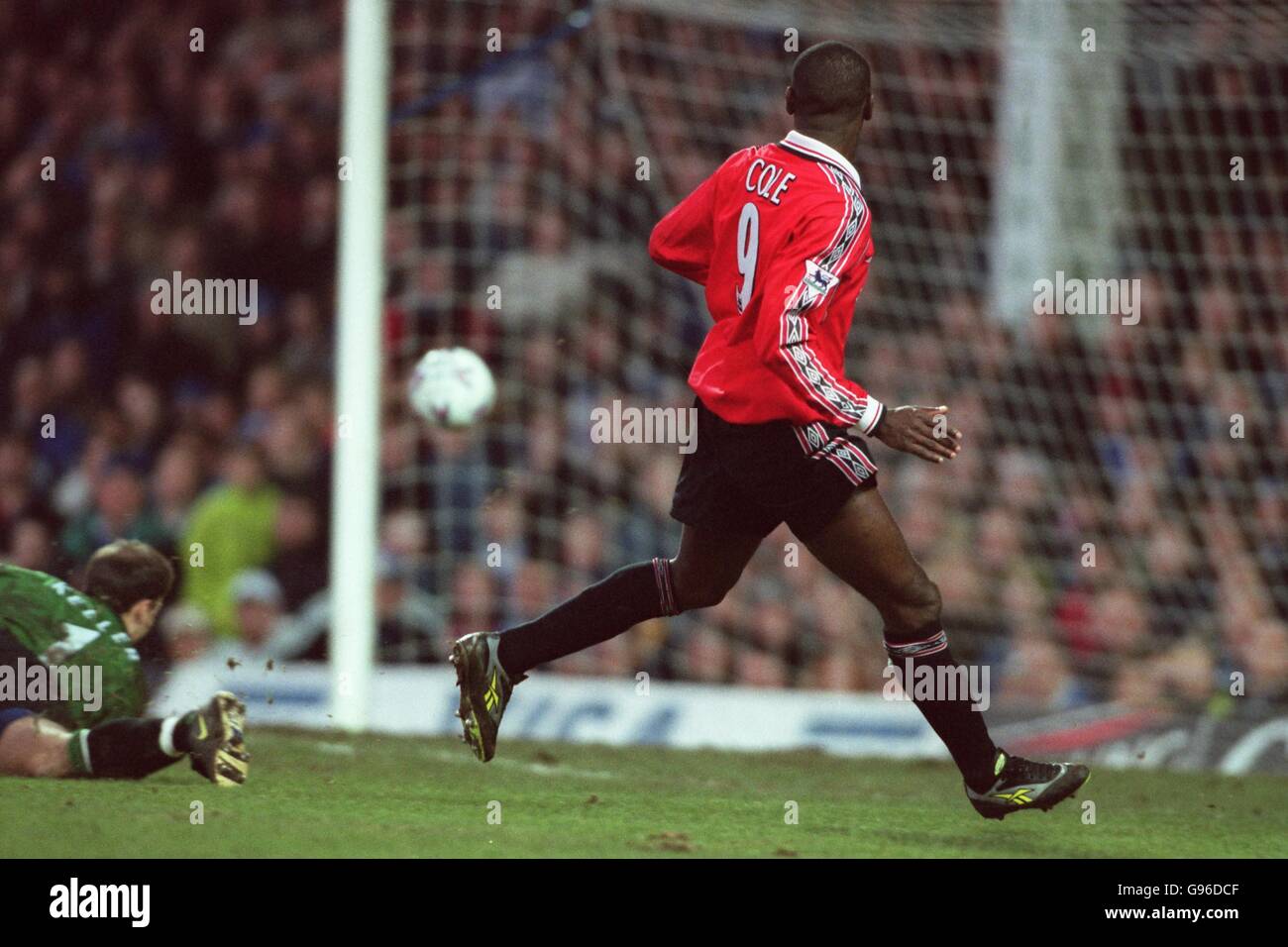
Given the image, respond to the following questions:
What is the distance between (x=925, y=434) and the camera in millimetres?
4363

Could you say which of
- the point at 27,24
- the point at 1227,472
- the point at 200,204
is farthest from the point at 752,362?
the point at 27,24

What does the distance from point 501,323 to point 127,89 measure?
9.76 feet

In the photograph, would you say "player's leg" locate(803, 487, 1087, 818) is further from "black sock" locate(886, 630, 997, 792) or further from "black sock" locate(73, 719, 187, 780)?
"black sock" locate(73, 719, 187, 780)

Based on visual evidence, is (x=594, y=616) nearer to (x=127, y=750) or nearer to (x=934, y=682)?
(x=934, y=682)

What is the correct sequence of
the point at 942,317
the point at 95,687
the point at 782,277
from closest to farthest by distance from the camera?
1. the point at 782,277
2. the point at 95,687
3. the point at 942,317

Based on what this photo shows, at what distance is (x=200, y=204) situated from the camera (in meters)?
9.63

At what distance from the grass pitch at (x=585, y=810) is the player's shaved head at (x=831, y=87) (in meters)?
1.73

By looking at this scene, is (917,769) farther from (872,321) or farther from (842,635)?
(872,321)

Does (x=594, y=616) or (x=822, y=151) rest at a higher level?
(x=822, y=151)

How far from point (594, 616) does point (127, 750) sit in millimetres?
1255

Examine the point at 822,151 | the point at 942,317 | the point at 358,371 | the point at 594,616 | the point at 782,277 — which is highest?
the point at 942,317

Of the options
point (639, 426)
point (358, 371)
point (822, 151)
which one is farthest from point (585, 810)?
point (639, 426)

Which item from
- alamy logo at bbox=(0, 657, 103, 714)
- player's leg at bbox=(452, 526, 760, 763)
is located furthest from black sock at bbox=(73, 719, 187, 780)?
player's leg at bbox=(452, 526, 760, 763)
